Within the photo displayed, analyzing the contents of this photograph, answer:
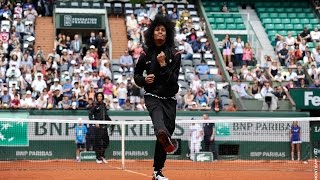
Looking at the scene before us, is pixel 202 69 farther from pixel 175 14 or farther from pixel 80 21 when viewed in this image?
pixel 80 21

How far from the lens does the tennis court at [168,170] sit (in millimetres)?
14766

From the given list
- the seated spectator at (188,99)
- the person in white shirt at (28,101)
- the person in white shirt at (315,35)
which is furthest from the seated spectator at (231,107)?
the person in white shirt at (315,35)

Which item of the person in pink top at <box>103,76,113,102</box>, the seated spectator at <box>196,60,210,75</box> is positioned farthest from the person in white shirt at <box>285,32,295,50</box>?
the person in pink top at <box>103,76,113,102</box>

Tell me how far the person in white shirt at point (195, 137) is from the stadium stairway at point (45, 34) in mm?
10206

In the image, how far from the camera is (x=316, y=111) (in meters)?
24.9

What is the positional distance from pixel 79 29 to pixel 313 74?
10335mm

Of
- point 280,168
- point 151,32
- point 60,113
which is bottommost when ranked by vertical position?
point 280,168

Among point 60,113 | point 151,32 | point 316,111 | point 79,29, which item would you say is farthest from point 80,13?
point 151,32

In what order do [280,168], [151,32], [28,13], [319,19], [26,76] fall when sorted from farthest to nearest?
[319,19] → [28,13] → [26,76] → [280,168] → [151,32]

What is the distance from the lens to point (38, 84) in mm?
23922

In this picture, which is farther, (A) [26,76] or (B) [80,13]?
(B) [80,13]

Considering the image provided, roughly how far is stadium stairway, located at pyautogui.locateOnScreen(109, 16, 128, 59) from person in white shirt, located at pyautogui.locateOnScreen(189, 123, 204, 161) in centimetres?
949

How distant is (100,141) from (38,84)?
18.8 feet

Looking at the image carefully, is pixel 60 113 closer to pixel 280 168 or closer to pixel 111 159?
pixel 111 159
